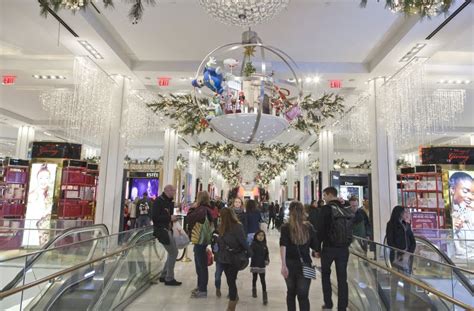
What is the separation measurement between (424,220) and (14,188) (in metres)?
12.7

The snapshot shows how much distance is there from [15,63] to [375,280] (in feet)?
27.5

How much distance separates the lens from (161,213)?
562 cm

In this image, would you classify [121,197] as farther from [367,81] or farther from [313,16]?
[367,81]

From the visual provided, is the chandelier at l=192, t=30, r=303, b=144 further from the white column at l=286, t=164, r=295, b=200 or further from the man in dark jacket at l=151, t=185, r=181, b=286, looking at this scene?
the white column at l=286, t=164, r=295, b=200

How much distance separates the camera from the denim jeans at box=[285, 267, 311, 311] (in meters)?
3.62

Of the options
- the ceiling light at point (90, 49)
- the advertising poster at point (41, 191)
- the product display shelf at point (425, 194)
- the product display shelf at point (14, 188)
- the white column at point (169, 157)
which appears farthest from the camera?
the white column at point (169, 157)

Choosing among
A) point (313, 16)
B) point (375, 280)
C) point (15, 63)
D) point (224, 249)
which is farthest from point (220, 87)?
point (15, 63)

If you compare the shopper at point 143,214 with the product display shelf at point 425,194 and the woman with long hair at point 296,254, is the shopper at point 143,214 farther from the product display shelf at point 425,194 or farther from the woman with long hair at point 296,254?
the product display shelf at point 425,194

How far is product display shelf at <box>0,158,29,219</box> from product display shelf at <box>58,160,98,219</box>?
4.11 feet

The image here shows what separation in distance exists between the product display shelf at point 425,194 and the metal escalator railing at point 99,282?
27.6ft

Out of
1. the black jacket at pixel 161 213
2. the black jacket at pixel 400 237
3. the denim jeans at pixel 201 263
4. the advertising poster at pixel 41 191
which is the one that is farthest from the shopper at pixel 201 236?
the advertising poster at pixel 41 191

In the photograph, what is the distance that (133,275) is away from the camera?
515 centimetres

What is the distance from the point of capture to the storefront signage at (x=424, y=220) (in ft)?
32.9

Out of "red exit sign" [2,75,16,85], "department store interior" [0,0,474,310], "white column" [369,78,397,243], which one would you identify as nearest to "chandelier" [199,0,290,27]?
"department store interior" [0,0,474,310]
